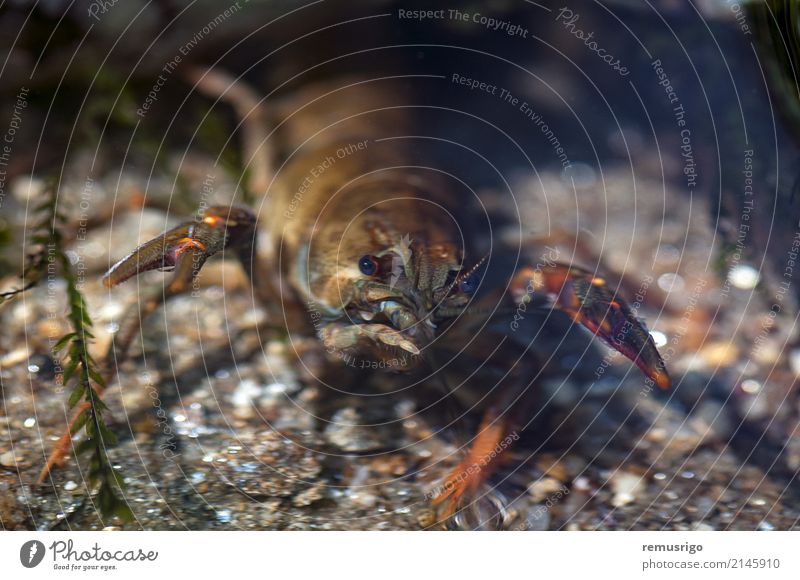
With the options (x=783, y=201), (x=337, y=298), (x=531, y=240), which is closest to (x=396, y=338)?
(x=337, y=298)

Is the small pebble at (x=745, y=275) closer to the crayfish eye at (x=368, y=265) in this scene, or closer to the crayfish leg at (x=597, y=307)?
the crayfish leg at (x=597, y=307)

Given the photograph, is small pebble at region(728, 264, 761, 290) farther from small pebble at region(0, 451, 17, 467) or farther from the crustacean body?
small pebble at region(0, 451, 17, 467)

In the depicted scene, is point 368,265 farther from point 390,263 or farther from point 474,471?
point 474,471

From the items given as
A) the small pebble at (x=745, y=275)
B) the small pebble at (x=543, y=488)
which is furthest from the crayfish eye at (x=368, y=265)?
the small pebble at (x=745, y=275)

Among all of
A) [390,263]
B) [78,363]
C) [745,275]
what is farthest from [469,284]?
[78,363]

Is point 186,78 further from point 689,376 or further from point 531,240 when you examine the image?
point 689,376
